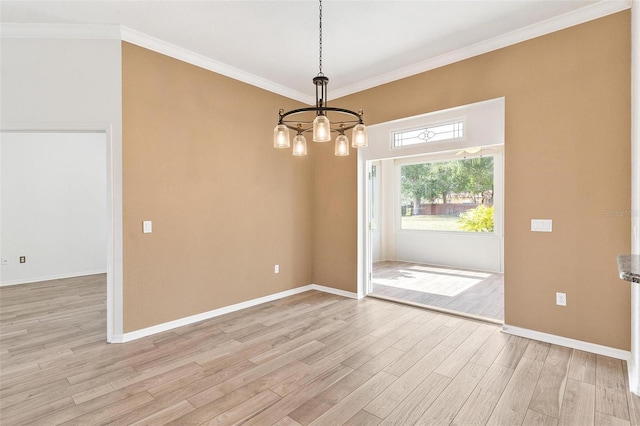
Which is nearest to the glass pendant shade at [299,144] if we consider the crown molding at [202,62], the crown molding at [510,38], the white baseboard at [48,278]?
the crown molding at [202,62]

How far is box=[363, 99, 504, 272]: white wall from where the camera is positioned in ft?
11.9

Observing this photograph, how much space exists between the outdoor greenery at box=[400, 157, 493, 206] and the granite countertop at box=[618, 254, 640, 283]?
19.1 ft

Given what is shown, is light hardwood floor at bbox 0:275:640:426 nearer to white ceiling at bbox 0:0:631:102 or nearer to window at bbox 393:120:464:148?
window at bbox 393:120:464:148

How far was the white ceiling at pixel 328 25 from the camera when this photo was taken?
282 centimetres

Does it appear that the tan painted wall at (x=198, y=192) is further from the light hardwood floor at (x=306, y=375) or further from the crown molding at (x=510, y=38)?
the crown molding at (x=510, y=38)

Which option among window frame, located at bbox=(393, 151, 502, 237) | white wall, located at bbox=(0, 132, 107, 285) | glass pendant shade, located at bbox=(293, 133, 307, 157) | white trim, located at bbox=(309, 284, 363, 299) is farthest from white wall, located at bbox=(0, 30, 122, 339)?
window frame, located at bbox=(393, 151, 502, 237)

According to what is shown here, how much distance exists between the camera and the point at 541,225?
3178mm

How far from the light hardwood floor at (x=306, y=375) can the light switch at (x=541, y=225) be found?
115 cm

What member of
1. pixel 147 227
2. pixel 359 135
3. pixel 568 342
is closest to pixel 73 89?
pixel 147 227

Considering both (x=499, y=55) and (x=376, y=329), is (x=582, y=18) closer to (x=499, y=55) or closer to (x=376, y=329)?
(x=499, y=55)

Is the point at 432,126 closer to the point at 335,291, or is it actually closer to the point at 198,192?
the point at 335,291

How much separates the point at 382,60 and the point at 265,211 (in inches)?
101

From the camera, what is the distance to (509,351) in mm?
2951

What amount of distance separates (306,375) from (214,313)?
6.10ft
